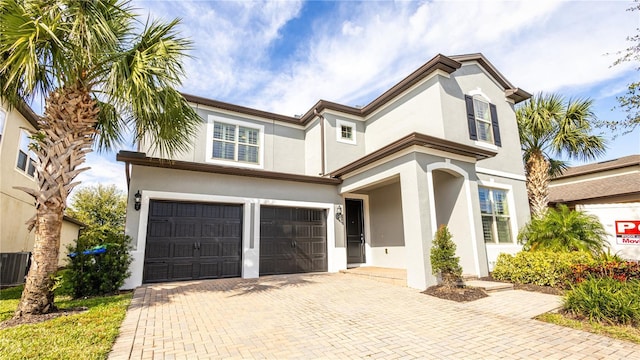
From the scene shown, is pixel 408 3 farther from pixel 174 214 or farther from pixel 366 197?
pixel 174 214

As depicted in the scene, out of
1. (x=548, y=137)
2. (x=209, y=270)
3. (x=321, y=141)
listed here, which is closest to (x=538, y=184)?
(x=548, y=137)

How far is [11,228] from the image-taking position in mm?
10391

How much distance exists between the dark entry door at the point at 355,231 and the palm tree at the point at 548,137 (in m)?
7.18

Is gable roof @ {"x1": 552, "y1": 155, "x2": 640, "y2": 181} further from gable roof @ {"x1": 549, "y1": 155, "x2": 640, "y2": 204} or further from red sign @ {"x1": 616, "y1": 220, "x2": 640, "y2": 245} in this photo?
red sign @ {"x1": 616, "y1": 220, "x2": 640, "y2": 245}

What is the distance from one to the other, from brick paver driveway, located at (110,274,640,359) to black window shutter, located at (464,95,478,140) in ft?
18.9

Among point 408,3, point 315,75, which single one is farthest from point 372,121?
point 408,3

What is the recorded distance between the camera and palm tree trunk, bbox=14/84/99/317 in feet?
17.4

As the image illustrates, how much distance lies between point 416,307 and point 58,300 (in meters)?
7.95

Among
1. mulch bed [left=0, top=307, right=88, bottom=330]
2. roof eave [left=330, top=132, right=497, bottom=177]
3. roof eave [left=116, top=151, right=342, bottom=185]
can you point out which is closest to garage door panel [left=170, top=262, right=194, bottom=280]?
roof eave [left=116, top=151, right=342, bottom=185]

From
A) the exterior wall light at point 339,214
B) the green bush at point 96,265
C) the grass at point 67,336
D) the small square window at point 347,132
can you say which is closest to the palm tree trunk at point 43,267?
the grass at point 67,336

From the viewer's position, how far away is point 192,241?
30.0 feet

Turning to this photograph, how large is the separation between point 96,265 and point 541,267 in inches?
461

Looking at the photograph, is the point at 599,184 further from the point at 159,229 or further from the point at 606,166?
the point at 159,229

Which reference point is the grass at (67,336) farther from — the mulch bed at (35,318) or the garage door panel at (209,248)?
the garage door panel at (209,248)
